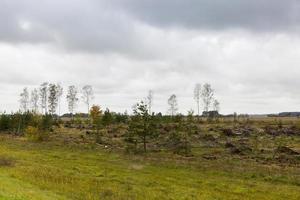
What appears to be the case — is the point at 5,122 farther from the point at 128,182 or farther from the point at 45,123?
the point at 128,182

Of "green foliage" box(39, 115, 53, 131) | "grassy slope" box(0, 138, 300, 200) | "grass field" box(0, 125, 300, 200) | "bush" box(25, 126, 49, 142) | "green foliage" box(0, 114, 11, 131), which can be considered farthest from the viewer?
"green foliage" box(0, 114, 11, 131)

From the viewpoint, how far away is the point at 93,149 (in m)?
58.7

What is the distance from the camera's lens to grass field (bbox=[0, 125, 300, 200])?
88.6 feet

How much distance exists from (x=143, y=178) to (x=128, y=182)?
212 centimetres

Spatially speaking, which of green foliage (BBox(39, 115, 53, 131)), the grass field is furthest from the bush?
the grass field

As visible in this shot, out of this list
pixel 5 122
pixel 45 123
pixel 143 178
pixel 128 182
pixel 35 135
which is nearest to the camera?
pixel 128 182

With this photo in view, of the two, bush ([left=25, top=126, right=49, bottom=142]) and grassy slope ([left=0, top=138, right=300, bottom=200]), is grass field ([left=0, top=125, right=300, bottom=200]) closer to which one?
grassy slope ([left=0, top=138, right=300, bottom=200])

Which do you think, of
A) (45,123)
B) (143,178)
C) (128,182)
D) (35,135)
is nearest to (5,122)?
(45,123)

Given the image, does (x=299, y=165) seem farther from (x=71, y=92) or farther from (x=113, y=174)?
(x=71, y=92)

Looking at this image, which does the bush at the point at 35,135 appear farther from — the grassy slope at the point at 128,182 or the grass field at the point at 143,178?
the grassy slope at the point at 128,182

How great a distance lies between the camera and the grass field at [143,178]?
1063 inches

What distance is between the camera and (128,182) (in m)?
31.6

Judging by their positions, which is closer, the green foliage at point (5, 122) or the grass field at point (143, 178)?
the grass field at point (143, 178)

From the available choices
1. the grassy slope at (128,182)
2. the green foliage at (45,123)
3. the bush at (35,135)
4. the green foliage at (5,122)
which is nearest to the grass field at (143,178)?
the grassy slope at (128,182)
